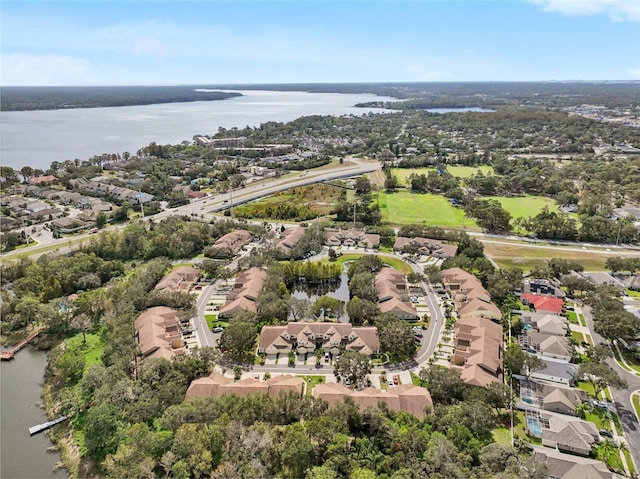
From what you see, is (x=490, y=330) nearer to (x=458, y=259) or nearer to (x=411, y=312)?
(x=411, y=312)

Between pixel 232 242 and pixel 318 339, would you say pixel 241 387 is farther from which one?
pixel 232 242

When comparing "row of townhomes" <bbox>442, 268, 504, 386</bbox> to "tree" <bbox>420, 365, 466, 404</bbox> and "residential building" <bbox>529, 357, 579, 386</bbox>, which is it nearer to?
"tree" <bbox>420, 365, 466, 404</bbox>

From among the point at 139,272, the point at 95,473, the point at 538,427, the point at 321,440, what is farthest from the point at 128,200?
the point at 538,427

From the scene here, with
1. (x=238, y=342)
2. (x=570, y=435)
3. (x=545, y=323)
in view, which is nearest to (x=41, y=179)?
(x=238, y=342)

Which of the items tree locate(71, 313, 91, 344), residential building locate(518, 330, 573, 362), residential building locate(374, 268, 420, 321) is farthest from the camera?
residential building locate(374, 268, 420, 321)

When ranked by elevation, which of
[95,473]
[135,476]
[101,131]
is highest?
[101,131]

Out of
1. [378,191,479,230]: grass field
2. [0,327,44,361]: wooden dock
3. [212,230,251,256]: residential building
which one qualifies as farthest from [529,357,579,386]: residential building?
[0,327,44,361]: wooden dock

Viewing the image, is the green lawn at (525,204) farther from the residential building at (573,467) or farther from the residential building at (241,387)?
the residential building at (241,387)
